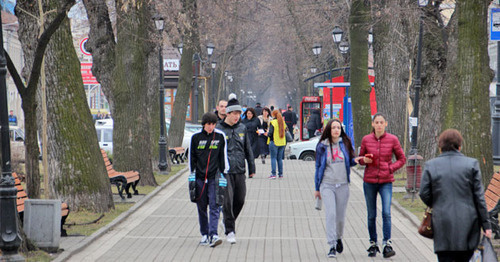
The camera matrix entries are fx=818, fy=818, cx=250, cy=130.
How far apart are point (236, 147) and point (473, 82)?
3516mm

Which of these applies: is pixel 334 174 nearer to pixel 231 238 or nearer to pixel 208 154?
pixel 208 154

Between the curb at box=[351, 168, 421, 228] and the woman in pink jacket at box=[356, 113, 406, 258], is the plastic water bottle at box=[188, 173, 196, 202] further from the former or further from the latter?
the curb at box=[351, 168, 421, 228]

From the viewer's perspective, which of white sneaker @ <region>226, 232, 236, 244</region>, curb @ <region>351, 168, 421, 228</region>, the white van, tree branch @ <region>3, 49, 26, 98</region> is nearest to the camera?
tree branch @ <region>3, 49, 26, 98</region>

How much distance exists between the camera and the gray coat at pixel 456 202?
252 inches

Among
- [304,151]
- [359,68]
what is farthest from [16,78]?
[304,151]

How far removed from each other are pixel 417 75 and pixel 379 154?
7.48 metres

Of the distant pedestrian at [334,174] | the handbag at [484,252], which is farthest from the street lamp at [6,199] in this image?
the handbag at [484,252]

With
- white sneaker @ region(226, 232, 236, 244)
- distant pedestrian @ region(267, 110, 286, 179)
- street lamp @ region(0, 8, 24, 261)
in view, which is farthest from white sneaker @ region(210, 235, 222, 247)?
distant pedestrian @ region(267, 110, 286, 179)

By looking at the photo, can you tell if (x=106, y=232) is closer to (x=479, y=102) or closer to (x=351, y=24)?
(x=479, y=102)

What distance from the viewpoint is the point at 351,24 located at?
73.2 feet

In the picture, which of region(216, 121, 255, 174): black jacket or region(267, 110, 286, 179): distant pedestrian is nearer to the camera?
region(216, 121, 255, 174): black jacket

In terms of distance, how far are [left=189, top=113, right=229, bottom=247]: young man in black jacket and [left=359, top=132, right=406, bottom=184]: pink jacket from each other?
5.95 ft

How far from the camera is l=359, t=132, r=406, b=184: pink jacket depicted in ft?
30.5

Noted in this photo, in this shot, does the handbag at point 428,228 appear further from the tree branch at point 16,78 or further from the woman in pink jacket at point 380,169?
the tree branch at point 16,78
